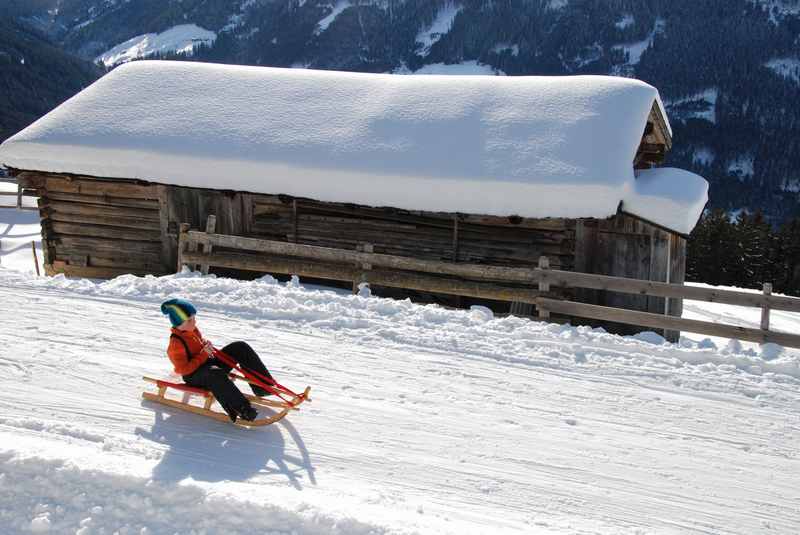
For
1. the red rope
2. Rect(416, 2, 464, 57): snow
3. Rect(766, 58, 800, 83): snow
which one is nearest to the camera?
the red rope

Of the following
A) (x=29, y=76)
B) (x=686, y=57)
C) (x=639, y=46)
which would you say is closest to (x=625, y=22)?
(x=639, y=46)

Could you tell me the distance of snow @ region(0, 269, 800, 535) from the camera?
497 centimetres

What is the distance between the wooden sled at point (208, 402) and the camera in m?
6.06

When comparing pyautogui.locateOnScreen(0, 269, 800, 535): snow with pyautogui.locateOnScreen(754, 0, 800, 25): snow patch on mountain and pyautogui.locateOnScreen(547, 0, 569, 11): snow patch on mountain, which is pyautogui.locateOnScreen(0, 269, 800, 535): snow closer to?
pyautogui.locateOnScreen(754, 0, 800, 25): snow patch on mountain

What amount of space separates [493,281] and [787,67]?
157588 mm

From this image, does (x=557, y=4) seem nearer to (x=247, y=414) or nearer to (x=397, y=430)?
(x=397, y=430)

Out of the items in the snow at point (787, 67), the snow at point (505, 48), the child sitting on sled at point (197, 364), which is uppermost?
the snow at point (505, 48)

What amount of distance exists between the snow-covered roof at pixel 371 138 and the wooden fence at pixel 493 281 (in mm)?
1385

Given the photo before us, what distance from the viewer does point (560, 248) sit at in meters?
12.3

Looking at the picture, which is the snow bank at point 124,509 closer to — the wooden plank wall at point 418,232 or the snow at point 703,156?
the wooden plank wall at point 418,232

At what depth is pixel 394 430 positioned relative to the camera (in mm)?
6223

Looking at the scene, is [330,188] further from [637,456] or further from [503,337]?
[637,456]

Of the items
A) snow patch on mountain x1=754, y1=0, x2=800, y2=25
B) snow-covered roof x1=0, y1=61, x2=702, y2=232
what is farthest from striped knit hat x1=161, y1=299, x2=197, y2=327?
snow patch on mountain x1=754, y1=0, x2=800, y2=25

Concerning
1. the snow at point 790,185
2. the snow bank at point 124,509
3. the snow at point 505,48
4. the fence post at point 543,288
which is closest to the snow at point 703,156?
the snow at point 790,185
